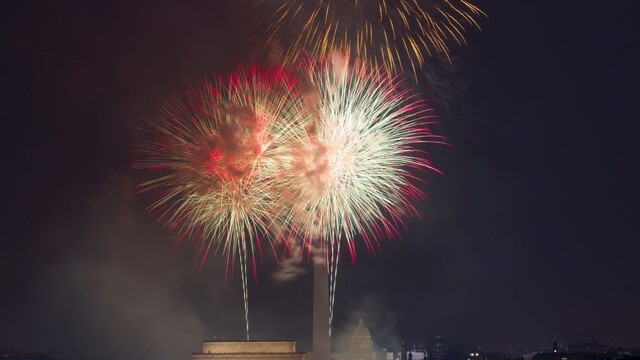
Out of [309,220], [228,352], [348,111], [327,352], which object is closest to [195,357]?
[228,352]

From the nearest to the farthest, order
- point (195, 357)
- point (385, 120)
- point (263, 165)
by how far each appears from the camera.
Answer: point (385, 120) → point (263, 165) → point (195, 357)

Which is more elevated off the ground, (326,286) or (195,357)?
(326,286)

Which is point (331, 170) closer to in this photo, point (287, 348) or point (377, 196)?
point (377, 196)

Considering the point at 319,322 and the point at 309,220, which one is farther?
the point at 319,322

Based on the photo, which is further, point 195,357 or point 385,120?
point 195,357

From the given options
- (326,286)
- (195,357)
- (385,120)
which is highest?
(385,120)

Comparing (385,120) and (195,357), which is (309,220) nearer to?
(385,120)

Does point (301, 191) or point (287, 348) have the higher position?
point (301, 191)

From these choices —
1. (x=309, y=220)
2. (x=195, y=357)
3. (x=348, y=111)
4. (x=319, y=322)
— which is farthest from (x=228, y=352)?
(x=348, y=111)

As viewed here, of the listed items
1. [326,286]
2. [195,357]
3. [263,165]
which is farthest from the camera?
[195,357]
